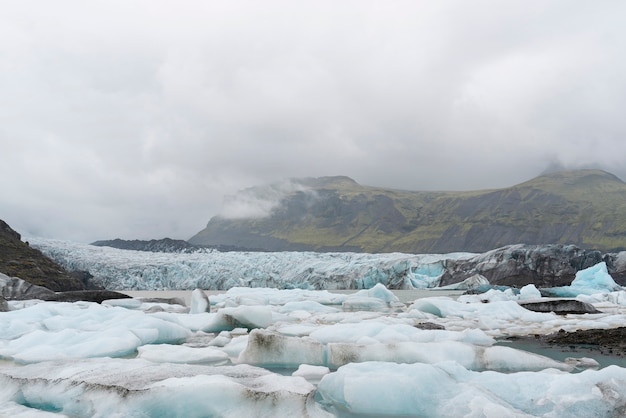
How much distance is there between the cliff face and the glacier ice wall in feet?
39.3

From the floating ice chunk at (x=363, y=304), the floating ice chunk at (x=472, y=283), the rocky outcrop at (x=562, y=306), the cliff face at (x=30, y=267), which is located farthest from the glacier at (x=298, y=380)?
the floating ice chunk at (x=472, y=283)

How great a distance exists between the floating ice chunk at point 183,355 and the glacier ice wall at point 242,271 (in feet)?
130

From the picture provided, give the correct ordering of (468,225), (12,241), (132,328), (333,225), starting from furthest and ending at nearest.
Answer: (333,225) → (468,225) → (12,241) → (132,328)

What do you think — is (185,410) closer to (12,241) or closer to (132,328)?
(132,328)

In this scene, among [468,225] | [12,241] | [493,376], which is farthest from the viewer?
[468,225]

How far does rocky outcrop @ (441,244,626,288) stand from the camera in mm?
44969

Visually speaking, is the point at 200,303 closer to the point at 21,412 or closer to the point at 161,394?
the point at 21,412

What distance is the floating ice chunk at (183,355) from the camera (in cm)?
726

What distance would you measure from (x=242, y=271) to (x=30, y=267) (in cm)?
2027

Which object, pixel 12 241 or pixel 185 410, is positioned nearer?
pixel 185 410

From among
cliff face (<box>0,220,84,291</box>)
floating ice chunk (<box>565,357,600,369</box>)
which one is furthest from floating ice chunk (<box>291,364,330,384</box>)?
cliff face (<box>0,220,84,291</box>)

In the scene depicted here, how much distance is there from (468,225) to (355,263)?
128655 millimetres

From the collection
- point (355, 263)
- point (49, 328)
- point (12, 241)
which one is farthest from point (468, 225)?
point (49, 328)

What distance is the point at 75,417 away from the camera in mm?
4320
